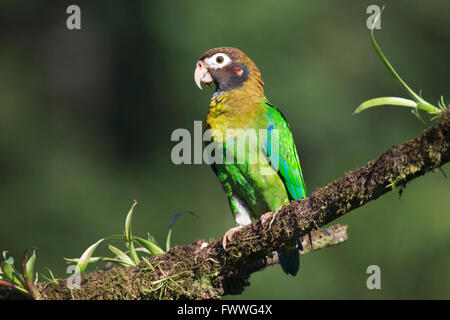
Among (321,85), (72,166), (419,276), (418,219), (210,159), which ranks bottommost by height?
(419,276)

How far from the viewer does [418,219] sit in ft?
26.1

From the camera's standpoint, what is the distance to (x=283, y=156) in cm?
466

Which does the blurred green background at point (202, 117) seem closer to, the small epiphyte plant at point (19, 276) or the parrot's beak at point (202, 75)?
the parrot's beak at point (202, 75)

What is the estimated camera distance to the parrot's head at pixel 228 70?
506 centimetres

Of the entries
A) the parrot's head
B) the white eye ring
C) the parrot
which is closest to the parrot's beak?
the parrot's head

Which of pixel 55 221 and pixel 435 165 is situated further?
pixel 55 221

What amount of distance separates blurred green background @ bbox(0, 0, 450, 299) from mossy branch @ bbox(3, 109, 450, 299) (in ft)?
14.6

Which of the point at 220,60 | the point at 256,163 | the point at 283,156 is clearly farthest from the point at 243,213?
the point at 220,60

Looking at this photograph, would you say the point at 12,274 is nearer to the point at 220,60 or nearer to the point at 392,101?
the point at 392,101

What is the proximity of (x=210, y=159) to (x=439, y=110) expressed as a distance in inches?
89.5

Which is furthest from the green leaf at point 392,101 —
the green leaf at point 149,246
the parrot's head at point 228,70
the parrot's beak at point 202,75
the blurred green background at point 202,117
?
the blurred green background at point 202,117

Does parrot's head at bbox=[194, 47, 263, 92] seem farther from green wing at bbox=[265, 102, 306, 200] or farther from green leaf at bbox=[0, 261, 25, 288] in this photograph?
green leaf at bbox=[0, 261, 25, 288]
